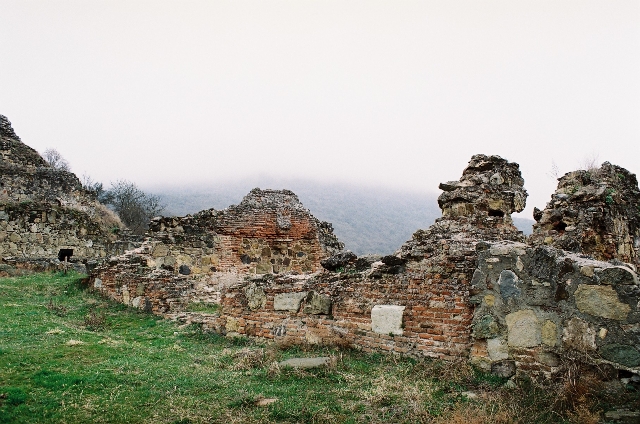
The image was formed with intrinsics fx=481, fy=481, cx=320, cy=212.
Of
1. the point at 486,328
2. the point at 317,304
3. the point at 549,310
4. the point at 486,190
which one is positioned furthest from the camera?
the point at 486,190

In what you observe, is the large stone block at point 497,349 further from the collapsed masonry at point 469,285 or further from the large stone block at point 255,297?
the large stone block at point 255,297

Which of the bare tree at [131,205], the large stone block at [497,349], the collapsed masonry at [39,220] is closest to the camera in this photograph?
the large stone block at [497,349]

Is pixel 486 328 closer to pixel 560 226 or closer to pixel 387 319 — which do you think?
pixel 387 319

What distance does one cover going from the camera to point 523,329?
6.09 meters

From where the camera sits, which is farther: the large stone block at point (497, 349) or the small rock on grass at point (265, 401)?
the large stone block at point (497, 349)

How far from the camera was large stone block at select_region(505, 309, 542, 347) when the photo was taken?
5973 mm

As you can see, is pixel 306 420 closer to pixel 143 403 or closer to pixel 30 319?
pixel 143 403

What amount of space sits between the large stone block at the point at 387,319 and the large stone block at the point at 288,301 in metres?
1.62

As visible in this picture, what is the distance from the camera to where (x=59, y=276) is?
52.7 ft

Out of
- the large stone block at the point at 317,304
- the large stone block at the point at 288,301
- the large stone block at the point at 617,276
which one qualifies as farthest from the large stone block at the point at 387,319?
the large stone block at the point at 617,276

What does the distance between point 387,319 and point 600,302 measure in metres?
2.99

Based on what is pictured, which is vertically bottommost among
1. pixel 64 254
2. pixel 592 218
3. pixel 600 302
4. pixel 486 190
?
pixel 64 254

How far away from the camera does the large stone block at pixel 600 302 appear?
17.7 ft

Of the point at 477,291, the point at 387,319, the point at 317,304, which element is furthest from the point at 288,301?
the point at 477,291
